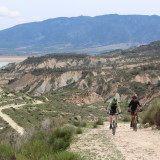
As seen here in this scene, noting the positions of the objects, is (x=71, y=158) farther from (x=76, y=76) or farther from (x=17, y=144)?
(x=76, y=76)

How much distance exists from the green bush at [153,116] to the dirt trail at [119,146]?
1336 mm

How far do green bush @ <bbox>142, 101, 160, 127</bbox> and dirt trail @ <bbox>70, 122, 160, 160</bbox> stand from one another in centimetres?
134

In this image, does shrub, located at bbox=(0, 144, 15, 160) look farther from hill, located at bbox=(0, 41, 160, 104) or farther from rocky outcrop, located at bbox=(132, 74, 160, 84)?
rocky outcrop, located at bbox=(132, 74, 160, 84)

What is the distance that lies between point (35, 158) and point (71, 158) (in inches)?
42.0

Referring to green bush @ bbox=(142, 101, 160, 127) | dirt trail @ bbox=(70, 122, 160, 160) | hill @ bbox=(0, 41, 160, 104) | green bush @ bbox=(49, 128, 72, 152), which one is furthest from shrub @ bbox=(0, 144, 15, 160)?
hill @ bbox=(0, 41, 160, 104)

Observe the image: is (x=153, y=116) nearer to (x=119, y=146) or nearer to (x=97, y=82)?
(x=119, y=146)

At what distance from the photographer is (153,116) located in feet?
49.2

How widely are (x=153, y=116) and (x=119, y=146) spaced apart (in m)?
4.90

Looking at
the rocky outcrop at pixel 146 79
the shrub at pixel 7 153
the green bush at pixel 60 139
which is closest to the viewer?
the shrub at pixel 7 153

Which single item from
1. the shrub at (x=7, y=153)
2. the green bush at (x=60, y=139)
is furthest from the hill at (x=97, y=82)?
the shrub at (x=7, y=153)

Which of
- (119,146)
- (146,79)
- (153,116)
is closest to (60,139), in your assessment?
(119,146)

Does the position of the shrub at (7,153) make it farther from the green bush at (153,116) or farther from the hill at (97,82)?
the hill at (97,82)

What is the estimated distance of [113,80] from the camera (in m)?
60.1

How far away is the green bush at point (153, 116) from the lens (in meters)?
14.5
